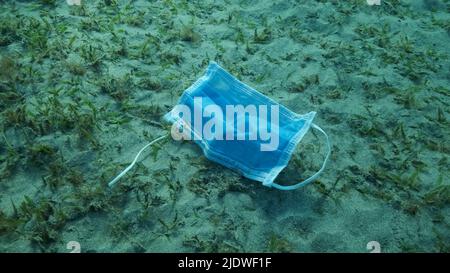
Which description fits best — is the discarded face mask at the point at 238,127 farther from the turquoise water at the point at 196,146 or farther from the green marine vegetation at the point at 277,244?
the green marine vegetation at the point at 277,244

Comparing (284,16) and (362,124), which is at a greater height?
(284,16)

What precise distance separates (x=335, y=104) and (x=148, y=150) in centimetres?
170

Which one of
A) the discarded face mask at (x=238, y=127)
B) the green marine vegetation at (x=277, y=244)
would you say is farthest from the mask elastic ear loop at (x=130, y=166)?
the green marine vegetation at (x=277, y=244)

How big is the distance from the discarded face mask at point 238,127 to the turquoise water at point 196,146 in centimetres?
10

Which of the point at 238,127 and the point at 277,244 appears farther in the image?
the point at 238,127

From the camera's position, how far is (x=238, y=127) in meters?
3.02

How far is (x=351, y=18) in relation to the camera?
4527mm

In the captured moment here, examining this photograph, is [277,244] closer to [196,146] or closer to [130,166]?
[196,146]

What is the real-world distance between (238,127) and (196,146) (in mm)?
386

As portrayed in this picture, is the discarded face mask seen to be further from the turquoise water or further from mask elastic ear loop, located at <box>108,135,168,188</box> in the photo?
the turquoise water

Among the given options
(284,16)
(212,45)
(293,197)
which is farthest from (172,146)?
(284,16)

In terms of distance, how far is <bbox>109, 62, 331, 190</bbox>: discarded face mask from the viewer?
293cm

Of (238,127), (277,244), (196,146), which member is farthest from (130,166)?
(277,244)
